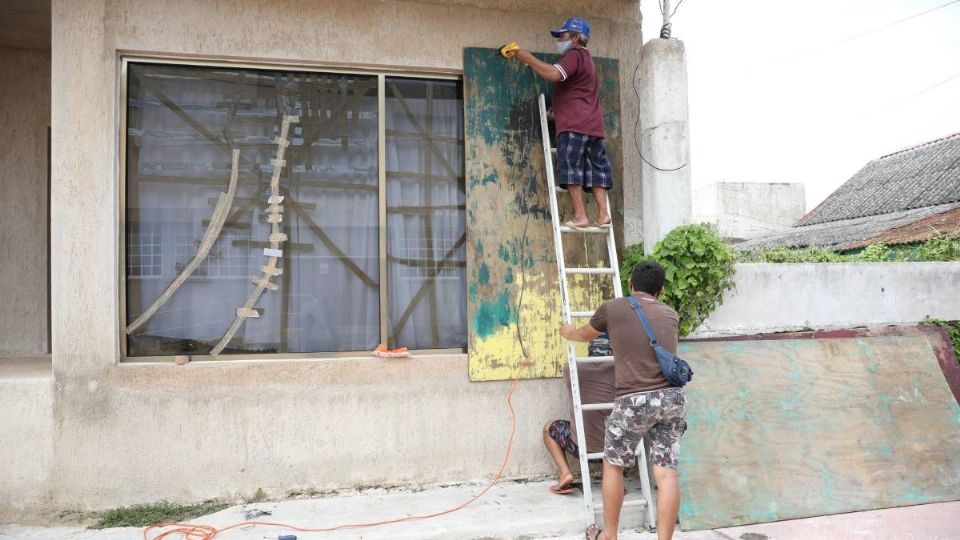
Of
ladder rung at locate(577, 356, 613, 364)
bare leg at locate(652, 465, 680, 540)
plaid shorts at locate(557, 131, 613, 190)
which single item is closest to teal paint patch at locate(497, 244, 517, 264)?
plaid shorts at locate(557, 131, 613, 190)

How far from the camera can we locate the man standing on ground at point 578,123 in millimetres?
4934

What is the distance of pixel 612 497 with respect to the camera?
3.73 meters

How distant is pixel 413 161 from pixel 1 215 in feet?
12.8

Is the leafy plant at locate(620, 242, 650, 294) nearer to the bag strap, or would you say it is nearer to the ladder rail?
the ladder rail

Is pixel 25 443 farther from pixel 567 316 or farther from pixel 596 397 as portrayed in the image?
pixel 596 397

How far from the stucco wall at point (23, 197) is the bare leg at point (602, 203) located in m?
5.01

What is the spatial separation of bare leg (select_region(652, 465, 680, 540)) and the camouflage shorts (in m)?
0.05

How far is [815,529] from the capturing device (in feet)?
14.3

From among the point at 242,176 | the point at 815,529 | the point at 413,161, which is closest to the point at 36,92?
the point at 242,176

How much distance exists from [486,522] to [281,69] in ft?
11.7

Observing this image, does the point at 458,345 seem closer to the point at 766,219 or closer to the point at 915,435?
Answer: the point at 915,435

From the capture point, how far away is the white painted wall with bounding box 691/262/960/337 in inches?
215

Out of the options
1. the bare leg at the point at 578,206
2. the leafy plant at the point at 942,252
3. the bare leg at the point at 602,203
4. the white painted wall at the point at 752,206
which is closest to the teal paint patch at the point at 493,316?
the bare leg at the point at 578,206

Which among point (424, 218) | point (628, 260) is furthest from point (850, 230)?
point (424, 218)
